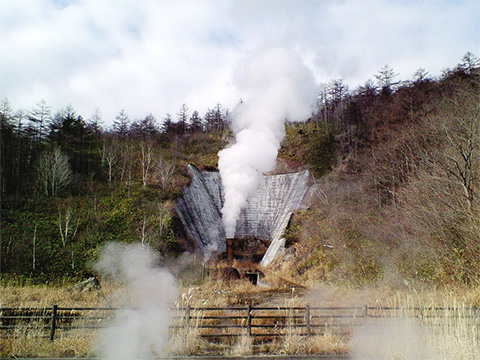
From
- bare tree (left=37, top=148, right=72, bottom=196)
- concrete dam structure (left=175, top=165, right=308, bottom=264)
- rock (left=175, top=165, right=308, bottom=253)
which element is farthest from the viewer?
bare tree (left=37, top=148, right=72, bottom=196)

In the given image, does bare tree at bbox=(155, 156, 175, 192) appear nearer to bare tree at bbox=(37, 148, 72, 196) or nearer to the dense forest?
the dense forest

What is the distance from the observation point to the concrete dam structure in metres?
26.9

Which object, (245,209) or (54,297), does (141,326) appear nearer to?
(54,297)

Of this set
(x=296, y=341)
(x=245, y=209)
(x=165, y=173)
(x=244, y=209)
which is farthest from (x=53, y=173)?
(x=296, y=341)

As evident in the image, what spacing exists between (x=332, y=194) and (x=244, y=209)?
9.40 m

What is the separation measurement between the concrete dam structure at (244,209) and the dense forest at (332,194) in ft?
4.94

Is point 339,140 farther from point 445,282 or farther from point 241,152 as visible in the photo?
point 445,282

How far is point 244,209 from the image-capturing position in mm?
31422

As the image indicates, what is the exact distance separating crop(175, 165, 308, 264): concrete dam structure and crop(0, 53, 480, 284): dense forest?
59.3 inches

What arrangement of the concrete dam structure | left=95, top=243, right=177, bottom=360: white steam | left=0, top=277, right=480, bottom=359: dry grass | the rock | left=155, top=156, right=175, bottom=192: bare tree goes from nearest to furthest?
left=0, top=277, right=480, bottom=359: dry grass < left=95, top=243, right=177, bottom=360: white steam < the concrete dam structure < the rock < left=155, top=156, right=175, bottom=192: bare tree

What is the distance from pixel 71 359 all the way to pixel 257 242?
2206cm

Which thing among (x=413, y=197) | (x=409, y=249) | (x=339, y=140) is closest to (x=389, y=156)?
(x=413, y=197)

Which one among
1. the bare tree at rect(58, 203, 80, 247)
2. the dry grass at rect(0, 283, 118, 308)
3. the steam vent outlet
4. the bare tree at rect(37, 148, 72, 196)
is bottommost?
the dry grass at rect(0, 283, 118, 308)

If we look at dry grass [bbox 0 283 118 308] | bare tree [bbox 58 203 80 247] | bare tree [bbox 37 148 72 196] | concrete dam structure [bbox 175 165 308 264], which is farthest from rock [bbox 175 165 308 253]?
bare tree [bbox 37 148 72 196]
